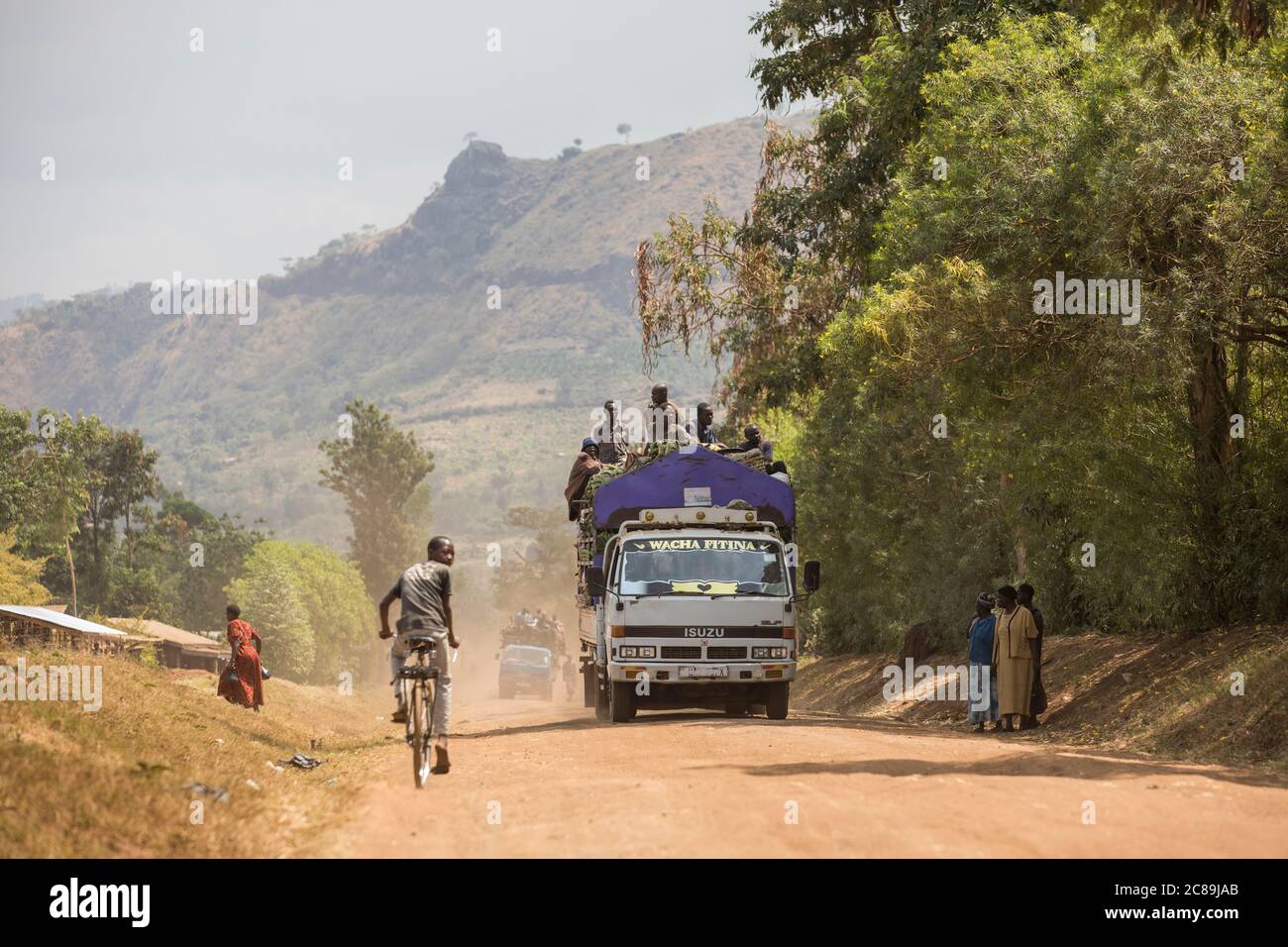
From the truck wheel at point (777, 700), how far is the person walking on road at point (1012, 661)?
2887 millimetres

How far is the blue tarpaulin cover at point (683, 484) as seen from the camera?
20969 mm

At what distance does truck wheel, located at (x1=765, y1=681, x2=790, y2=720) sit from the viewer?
20.5 metres

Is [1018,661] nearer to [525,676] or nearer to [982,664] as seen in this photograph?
[982,664]

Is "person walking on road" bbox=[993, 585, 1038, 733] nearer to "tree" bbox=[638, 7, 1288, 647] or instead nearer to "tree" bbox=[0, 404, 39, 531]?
"tree" bbox=[638, 7, 1288, 647]

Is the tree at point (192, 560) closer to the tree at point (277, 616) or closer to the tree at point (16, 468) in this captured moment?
the tree at point (277, 616)

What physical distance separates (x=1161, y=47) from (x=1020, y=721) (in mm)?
8756

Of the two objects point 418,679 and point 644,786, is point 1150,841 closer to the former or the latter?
point 644,786

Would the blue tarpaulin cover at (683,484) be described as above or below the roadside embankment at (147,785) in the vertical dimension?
above

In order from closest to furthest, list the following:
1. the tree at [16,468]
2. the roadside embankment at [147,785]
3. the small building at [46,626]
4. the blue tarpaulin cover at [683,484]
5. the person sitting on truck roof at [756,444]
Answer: the roadside embankment at [147,785]
the blue tarpaulin cover at [683,484]
the person sitting on truck roof at [756,444]
the small building at [46,626]
the tree at [16,468]

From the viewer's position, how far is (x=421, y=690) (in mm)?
12961

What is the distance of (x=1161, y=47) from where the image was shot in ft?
57.5

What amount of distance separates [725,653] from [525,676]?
40019mm

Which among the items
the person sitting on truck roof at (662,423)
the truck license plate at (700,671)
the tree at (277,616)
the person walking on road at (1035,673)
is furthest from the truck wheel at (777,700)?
the tree at (277,616)
